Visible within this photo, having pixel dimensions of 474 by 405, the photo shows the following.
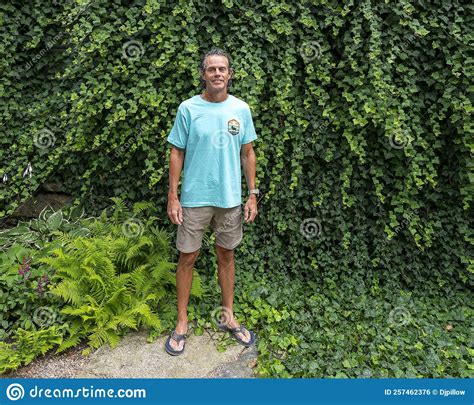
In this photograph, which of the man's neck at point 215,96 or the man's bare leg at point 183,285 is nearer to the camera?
the man's neck at point 215,96

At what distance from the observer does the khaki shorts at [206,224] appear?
11.4 feet

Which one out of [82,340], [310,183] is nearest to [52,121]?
[82,340]

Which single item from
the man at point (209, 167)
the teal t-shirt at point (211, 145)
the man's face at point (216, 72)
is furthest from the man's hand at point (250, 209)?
the man's face at point (216, 72)

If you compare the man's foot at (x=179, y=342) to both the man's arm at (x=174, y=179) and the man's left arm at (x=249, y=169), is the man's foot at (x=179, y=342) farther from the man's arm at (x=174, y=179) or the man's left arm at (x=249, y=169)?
the man's left arm at (x=249, y=169)

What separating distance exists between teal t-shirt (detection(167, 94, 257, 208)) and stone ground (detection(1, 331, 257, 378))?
49.1 inches

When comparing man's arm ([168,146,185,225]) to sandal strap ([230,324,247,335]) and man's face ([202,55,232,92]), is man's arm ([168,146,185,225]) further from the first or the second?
sandal strap ([230,324,247,335])

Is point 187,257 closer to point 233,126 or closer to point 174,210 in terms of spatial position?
point 174,210

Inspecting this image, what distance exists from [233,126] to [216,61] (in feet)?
1.54

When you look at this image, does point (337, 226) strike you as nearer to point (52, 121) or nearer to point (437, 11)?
point (437, 11)

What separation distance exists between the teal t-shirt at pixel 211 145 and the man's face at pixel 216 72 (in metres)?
0.15

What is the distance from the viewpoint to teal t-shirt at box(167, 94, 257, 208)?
3232mm

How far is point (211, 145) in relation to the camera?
327 centimetres

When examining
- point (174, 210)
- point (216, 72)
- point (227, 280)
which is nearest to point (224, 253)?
point (227, 280)

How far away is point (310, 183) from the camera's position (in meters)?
4.74
